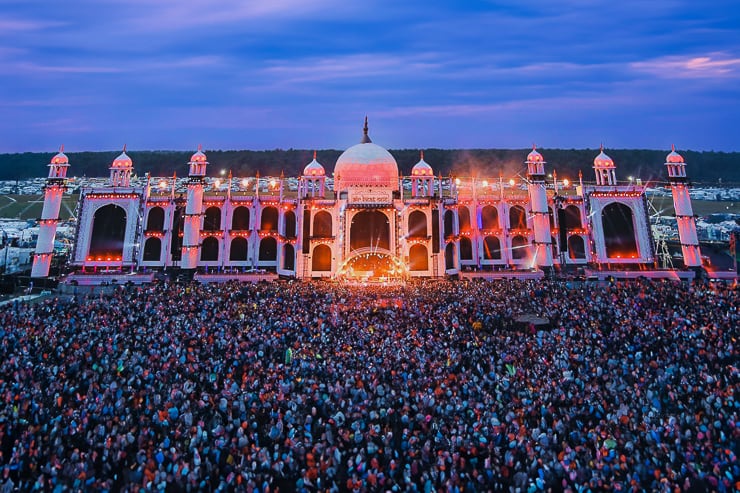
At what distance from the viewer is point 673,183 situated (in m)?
42.8

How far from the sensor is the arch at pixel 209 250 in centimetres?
4316

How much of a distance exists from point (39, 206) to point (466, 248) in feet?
263

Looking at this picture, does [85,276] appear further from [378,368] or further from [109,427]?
[378,368]

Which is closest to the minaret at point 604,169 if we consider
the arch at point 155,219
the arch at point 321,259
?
the arch at point 321,259

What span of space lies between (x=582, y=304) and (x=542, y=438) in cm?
1423

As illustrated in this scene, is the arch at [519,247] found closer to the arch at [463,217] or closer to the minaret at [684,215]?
the arch at [463,217]

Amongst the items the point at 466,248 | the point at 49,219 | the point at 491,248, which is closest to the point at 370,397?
the point at 466,248

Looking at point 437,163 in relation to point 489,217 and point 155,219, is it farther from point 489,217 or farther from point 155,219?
point 155,219

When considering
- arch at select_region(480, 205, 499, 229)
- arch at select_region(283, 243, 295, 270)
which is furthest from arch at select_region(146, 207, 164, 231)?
arch at select_region(480, 205, 499, 229)

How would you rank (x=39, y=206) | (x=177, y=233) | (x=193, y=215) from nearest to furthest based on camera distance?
(x=193, y=215) < (x=177, y=233) < (x=39, y=206)

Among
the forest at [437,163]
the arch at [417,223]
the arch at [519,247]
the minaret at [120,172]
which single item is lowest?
the arch at [519,247]

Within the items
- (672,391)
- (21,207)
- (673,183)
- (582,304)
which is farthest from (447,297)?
(21,207)

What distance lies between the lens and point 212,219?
44.2 meters

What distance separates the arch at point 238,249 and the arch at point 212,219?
2.26 meters
